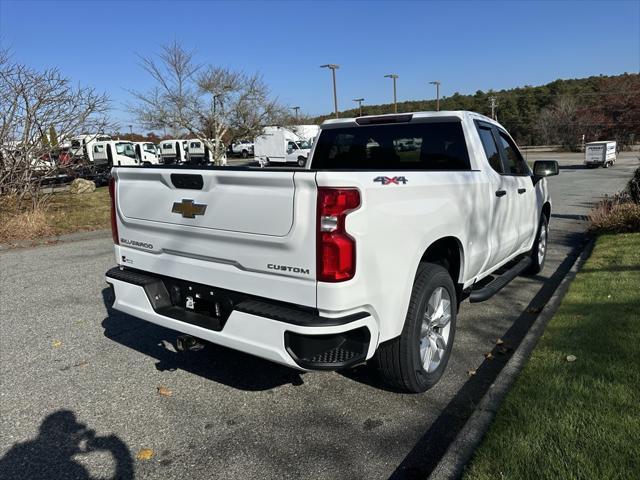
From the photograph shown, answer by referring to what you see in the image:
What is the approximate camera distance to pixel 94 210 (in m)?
12.9

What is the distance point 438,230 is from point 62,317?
4.16 meters

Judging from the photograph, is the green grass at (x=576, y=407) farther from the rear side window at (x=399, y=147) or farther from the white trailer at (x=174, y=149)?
the white trailer at (x=174, y=149)

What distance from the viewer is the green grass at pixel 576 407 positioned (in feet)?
7.69

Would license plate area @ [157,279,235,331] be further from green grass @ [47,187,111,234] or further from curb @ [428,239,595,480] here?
green grass @ [47,187,111,234]

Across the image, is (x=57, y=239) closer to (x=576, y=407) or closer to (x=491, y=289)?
(x=491, y=289)

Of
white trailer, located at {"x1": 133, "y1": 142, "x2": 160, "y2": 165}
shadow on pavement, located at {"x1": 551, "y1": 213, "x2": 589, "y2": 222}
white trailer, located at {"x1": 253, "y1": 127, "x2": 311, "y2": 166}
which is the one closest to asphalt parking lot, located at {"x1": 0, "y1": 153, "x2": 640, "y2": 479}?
shadow on pavement, located at {"x1": 551, "y1": 213, "x2": 589, "y2": 222}

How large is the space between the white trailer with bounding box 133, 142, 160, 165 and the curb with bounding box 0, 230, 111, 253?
23.2 metres

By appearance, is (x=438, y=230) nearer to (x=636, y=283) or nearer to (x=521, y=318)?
(x=521, y=318)

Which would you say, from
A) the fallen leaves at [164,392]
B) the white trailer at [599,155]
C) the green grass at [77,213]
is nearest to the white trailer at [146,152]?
the green grass at [77,213]

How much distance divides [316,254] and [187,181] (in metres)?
1.07

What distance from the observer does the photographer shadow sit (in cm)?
261

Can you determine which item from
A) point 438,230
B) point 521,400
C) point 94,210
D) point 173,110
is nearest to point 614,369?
point 521,400

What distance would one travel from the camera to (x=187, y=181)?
2979 mm

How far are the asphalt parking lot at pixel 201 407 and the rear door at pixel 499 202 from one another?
2.58 feet
